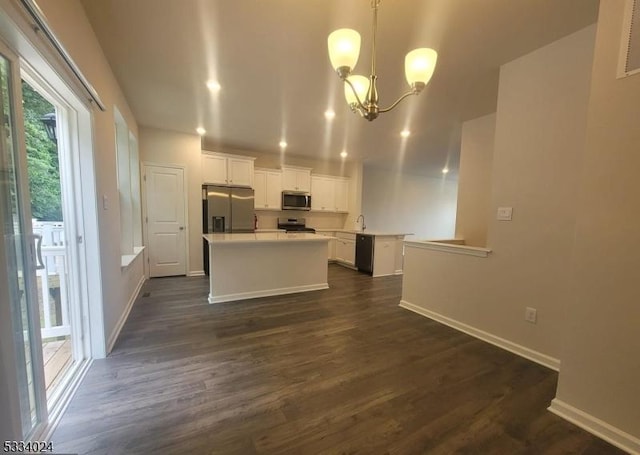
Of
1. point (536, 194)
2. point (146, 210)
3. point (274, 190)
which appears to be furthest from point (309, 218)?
point (536, 194)

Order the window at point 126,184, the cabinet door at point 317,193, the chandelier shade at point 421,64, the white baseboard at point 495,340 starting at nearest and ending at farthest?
the chandelier shade at point 421,64 < the white baseboard at point 495,340 < the window at point 126,184 < the cabinet door at point 317,193

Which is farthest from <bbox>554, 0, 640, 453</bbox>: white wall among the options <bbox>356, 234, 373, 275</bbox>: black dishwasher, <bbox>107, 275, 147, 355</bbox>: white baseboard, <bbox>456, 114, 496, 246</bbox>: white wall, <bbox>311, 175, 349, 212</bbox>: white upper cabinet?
<bbox>311, 175, 349, 212</bbox>: white upper cabinet

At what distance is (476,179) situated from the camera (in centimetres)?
365

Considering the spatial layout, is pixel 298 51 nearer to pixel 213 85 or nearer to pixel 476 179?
pixel 213 85

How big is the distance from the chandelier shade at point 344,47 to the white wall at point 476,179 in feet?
9.32

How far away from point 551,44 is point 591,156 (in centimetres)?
127

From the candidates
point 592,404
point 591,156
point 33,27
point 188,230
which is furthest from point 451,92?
point 188,230

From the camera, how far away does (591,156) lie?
5.03ft

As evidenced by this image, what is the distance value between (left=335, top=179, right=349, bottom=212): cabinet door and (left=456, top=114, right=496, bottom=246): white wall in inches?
129

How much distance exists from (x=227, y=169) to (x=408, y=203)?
581 centimetres

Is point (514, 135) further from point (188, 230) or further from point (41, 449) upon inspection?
point (188, 230)

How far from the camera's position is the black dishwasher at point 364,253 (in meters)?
5.24

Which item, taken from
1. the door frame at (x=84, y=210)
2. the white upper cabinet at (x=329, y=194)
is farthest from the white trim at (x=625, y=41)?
the white upper cabinet at (x=329, y=194)

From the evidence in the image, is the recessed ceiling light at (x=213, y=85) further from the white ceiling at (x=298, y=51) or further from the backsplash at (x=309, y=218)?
the backsplash at (x=309, y=218)
